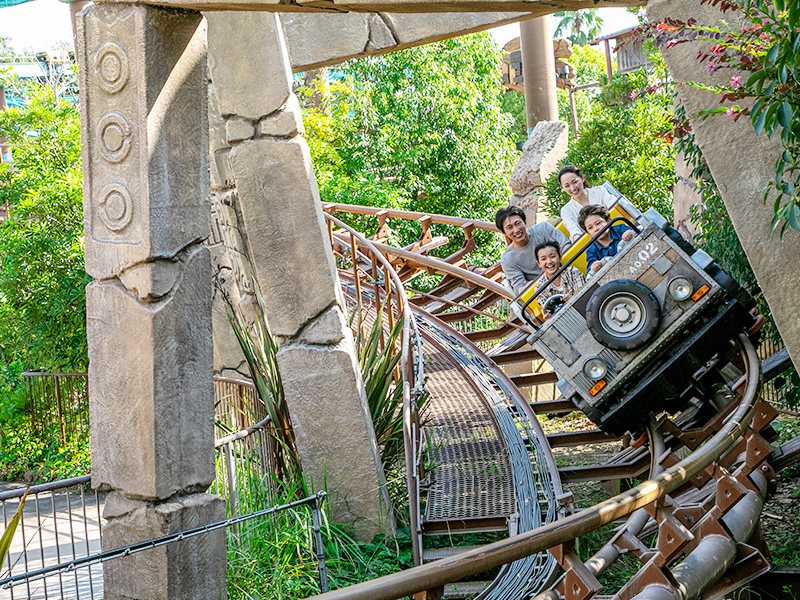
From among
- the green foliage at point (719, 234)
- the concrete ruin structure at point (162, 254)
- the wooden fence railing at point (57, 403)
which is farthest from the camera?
the wooden fence railing at point (57, 403)

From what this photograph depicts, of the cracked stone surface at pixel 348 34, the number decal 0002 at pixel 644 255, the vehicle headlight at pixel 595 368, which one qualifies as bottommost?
the vehicle headlight at pixel 595 368

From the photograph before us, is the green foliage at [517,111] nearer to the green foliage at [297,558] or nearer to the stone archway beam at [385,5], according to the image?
the green foliage at [297,558]

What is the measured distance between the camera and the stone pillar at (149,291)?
10.6 feet

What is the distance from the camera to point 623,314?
182 inches

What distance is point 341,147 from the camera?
1340 centimetres

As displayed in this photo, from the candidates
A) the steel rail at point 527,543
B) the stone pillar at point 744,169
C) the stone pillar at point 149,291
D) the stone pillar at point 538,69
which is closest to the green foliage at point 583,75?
the stone pillar at point 538,69

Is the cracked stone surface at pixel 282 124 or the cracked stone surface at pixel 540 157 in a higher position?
the cracked stone surface at pixel 540 157

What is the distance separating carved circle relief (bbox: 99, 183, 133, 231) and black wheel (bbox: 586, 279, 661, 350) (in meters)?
2.58

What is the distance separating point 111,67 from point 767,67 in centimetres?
240

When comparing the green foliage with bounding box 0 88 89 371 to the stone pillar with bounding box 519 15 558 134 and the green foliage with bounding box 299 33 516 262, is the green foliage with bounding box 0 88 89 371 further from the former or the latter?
the stone pillar with bounding box 519 15 558 134

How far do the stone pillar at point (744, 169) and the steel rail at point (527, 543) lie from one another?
2.34 ft

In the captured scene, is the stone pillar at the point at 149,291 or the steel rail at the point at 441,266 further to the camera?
the steel rail at the point at 441,266

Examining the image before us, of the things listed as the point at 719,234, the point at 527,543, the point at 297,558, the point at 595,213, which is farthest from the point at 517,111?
the point at 527,543

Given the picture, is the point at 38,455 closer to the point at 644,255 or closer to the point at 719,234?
the point at 644,255
